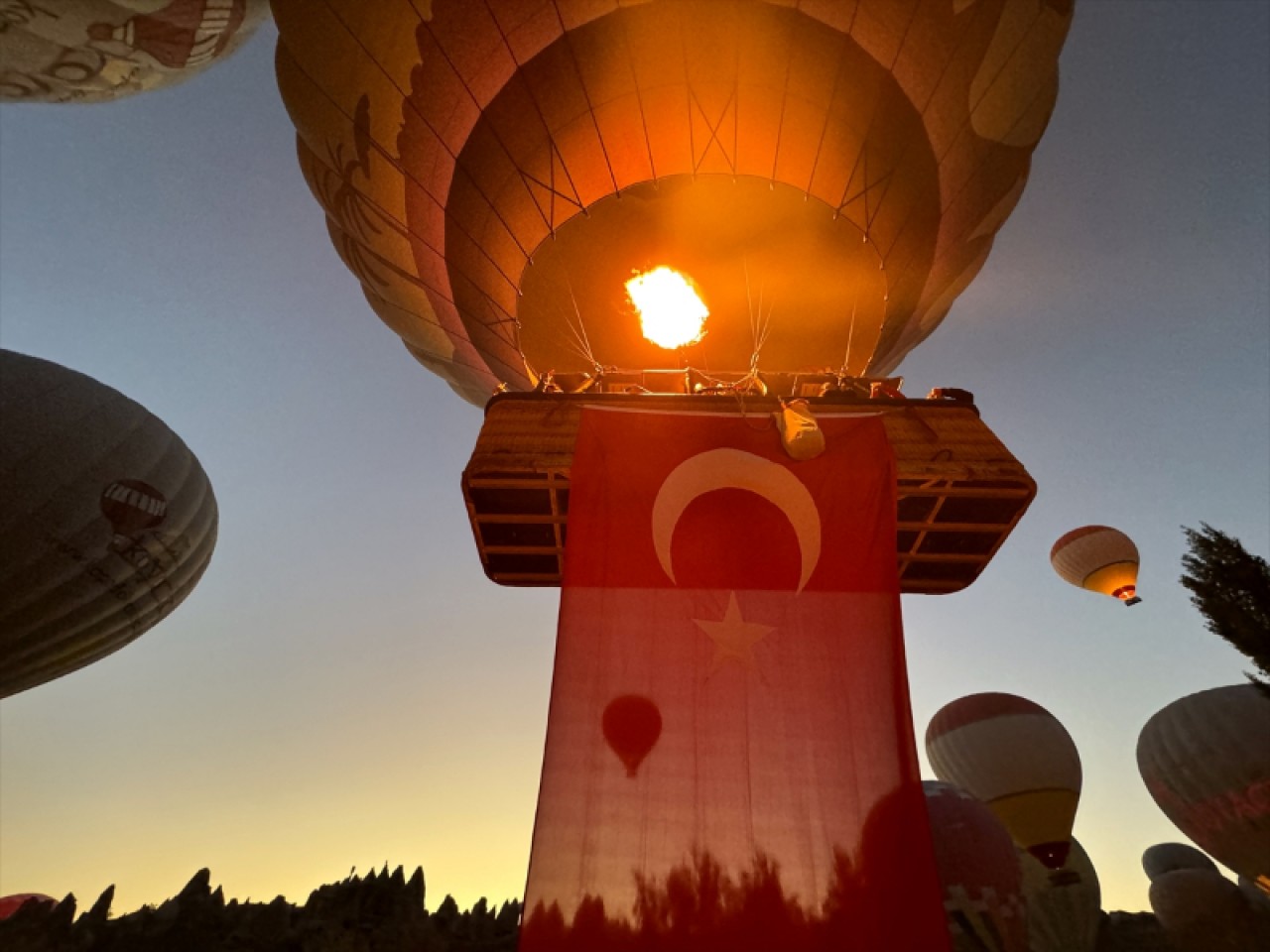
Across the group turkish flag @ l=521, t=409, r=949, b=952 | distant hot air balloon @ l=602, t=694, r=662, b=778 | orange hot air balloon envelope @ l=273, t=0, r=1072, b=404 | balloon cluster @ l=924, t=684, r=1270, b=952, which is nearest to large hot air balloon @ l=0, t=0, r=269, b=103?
orange hot air balloon envelope @ l=273, t=0, r=1072, b=404

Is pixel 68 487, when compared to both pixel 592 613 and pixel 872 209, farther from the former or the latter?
pixel 872 209

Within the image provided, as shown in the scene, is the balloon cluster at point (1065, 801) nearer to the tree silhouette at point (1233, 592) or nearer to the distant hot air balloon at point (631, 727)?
the tree silhouette at point (1233, 592)

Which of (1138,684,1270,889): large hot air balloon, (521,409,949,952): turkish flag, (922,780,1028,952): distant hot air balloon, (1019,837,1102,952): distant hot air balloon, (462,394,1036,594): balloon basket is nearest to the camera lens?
(521,409,949,952): turkish flag

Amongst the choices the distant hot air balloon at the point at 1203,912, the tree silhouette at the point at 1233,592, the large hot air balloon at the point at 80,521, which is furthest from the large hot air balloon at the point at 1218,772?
the large hot air balloon at the point at 80,521

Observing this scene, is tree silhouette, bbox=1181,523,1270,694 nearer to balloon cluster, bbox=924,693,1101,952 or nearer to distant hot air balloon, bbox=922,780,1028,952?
distant hot air balloon, bbox=922,780,1028,952

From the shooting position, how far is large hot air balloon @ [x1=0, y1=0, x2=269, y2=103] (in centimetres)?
1038

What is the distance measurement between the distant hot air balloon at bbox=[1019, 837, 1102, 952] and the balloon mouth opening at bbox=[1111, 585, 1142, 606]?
651 centimetres

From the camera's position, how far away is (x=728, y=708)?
12.6 ft

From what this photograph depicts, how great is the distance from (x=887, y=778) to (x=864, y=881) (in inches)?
19.9

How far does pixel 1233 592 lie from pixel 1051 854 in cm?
1172

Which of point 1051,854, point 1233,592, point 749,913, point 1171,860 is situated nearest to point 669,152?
point 749,913

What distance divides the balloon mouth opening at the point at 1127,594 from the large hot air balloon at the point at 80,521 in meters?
21.6

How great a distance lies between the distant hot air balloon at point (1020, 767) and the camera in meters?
15.7

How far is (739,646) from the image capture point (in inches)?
159
